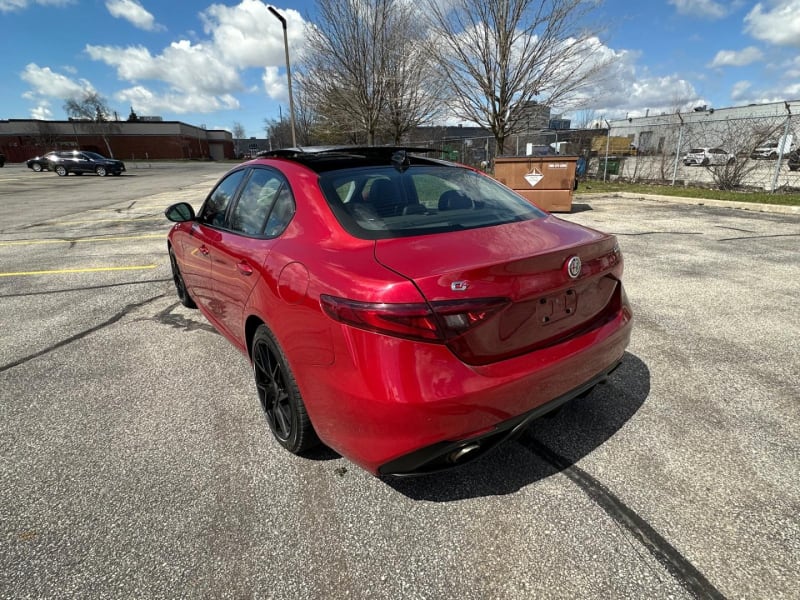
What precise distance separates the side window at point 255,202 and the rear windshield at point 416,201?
440mm

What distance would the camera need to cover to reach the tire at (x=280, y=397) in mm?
2205

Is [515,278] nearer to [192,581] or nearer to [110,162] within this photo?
[192,581]

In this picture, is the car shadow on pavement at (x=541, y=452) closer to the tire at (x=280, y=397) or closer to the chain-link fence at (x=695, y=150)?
the tire at (x=280, y=397)

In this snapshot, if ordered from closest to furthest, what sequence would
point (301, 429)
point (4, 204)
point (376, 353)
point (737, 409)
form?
point (376, 353), point (301, 429), point (737, 409), point (4, 204)

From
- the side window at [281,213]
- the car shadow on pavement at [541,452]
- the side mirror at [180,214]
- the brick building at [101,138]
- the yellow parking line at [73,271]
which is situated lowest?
the yellow parking line at [73,271]

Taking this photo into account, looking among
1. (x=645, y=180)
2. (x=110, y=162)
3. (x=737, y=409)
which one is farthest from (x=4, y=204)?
(x=645, y=180)

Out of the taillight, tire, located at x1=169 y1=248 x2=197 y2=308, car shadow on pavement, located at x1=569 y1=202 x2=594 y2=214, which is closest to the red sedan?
the taillight

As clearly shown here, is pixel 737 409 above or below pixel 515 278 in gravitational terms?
below

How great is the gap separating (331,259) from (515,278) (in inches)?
30.2

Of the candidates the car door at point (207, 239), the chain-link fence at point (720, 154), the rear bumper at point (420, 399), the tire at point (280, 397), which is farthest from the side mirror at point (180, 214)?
the chain-link fence at point (720, 154)

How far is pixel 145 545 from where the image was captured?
190 cm

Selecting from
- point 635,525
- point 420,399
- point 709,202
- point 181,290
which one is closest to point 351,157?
point 420,399

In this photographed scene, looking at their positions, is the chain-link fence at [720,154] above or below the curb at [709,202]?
above

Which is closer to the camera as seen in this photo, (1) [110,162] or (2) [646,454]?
(2) [646,454]
